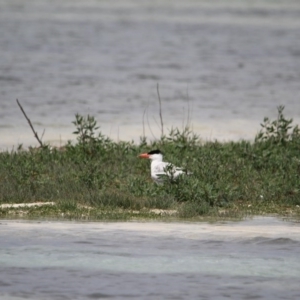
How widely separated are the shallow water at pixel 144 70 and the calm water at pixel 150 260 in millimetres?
6041

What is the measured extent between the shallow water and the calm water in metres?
6.04

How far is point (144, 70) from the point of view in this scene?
1181 inches

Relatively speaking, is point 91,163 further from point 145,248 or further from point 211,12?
point 211,12

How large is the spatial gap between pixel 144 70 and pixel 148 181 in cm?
1698

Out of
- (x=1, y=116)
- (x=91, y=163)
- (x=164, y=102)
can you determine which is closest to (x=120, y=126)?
(x=1, y=116)

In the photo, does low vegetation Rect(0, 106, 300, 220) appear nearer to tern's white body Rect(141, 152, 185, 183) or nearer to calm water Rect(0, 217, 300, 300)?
tern's white body Rect(141, 152, 185, 183)

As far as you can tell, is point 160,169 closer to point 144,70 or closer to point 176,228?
point 176,228

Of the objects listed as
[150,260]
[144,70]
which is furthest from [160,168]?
[144,70]

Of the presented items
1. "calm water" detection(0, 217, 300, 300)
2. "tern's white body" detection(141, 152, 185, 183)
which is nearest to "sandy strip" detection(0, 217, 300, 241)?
"calm water" detection(0, 217, 300, 300)

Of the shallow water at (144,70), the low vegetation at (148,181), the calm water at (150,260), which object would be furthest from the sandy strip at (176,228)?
the shallow water at (144,70)

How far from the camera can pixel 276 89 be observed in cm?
2570

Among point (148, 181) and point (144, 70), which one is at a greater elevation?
point (144, 70)

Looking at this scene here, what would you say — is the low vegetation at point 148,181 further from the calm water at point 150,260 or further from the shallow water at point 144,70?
the shallow water at point 144,70

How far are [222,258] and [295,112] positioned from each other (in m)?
11.9
